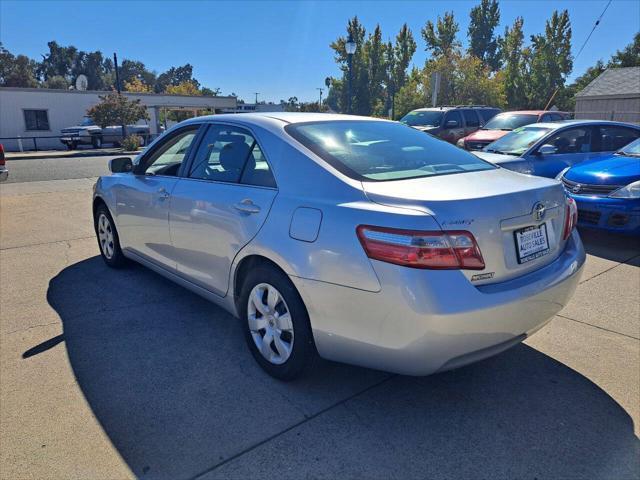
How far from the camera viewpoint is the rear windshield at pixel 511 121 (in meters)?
12.2

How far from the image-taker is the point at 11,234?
669 centimetres

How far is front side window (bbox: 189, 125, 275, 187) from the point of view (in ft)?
10.1

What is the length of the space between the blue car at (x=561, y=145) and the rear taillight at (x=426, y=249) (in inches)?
227

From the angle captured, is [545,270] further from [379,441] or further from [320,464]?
[320,464]

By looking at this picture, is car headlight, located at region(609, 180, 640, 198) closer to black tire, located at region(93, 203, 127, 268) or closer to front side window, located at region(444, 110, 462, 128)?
black tire, located at region(93, 203, 127, 268)

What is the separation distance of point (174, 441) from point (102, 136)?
28324mm

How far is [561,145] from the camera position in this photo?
7945mm

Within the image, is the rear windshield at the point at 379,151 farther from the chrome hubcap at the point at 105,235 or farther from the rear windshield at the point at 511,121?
the rear windshield at the point at 511,121

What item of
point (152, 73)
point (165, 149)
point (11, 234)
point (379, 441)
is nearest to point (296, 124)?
point (165, 149)

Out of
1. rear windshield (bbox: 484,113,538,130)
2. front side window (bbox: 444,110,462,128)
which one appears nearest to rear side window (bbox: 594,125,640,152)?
rear windshield (bbox: 484,113,538,130)

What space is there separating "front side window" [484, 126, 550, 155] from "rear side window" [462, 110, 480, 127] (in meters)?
5.82

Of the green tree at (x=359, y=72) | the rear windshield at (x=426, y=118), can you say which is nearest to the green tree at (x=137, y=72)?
the green tree at (x=359, y=72)

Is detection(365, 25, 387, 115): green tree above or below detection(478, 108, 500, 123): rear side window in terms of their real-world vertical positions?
above

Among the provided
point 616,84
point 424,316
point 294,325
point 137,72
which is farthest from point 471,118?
point 137,72
